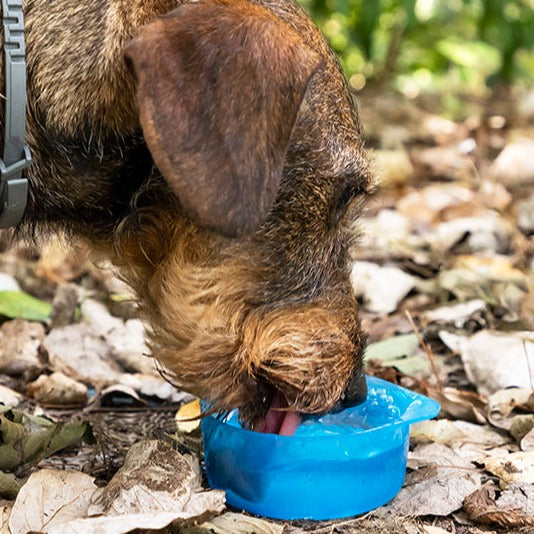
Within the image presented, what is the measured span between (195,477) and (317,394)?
455mm

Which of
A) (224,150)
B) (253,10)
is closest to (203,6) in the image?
(253,10)

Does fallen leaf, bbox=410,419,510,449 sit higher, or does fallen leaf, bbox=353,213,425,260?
fallen leaf, bbox=410,419,510,449

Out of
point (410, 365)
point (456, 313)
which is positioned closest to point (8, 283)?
point (410, 365)

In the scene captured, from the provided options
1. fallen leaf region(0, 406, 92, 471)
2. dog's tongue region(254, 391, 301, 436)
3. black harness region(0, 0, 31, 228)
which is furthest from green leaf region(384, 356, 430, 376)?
black harness region(0, 0, 31, 228)

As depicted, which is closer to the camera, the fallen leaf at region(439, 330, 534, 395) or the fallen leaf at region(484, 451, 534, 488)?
the fallen leaf at region(484, 451, 534, 488)

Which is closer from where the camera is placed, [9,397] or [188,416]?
[188,416]

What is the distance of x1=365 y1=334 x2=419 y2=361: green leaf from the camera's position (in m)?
4.59

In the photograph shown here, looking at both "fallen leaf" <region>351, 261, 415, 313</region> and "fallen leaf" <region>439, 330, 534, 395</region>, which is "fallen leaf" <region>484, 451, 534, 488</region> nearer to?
"fallen leaf" <region>439, 330, 534, 395</region>

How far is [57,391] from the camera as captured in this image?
414 cm

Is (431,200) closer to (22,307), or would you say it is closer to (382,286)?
(382,286)

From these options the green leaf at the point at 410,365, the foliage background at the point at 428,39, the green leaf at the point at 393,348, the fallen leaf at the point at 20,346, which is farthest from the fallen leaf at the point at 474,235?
the fallen leaf at the point at 20,346

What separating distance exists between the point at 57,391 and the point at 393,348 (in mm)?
1483

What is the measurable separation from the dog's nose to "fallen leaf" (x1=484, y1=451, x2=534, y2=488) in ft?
1.82

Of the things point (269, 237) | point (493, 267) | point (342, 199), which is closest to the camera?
point (269, 237)
